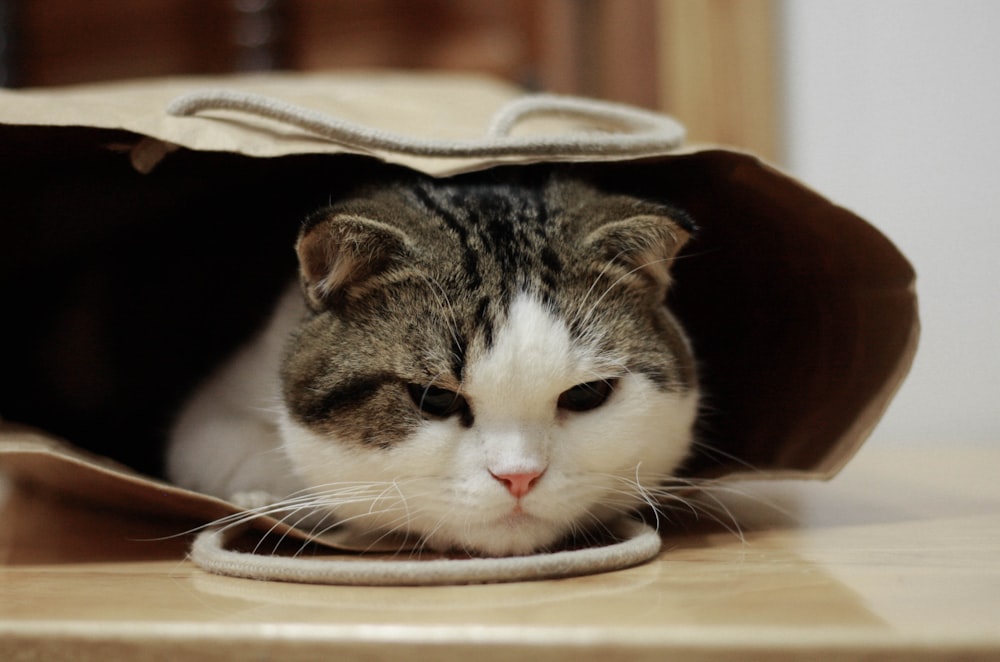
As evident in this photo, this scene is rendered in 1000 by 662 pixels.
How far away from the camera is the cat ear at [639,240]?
908mm

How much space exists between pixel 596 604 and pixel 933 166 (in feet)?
4.40

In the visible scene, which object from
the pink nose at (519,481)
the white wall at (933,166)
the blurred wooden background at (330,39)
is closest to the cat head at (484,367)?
the pink nose at (519,481)

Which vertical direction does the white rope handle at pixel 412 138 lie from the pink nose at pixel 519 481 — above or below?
above

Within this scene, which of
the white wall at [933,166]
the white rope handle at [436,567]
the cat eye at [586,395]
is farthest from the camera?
the white wall at [933,166]

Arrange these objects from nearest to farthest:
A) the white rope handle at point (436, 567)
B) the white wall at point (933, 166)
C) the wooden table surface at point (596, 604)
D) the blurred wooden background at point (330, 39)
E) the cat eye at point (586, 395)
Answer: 1. the wooden table surface at point (596, 604)
2. the white rope handle at point (436, 567)
3. the cat eye at point (586, 395)
4. the white wall at point (933, 166)
5. the blurred wooden background at point (330, 39)

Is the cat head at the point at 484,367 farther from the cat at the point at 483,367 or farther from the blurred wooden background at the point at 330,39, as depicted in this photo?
the blurred wooden background at the point at 330,39

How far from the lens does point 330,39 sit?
8.63 feet

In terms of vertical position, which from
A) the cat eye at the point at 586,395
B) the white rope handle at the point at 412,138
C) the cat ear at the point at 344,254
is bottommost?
the cat eye at the point at 586,395

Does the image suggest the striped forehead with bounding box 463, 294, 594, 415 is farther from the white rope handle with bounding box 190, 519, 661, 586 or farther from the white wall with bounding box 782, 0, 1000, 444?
the white wall with bounding box 782, 0, 1000, 444

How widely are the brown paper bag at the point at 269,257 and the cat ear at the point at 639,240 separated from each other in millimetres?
69

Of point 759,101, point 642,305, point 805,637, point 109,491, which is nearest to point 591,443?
point 642,305

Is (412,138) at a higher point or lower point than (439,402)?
higher

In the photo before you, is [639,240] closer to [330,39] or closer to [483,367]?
[483,367]

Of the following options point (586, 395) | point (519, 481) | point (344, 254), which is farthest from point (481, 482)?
point (344, 254)
